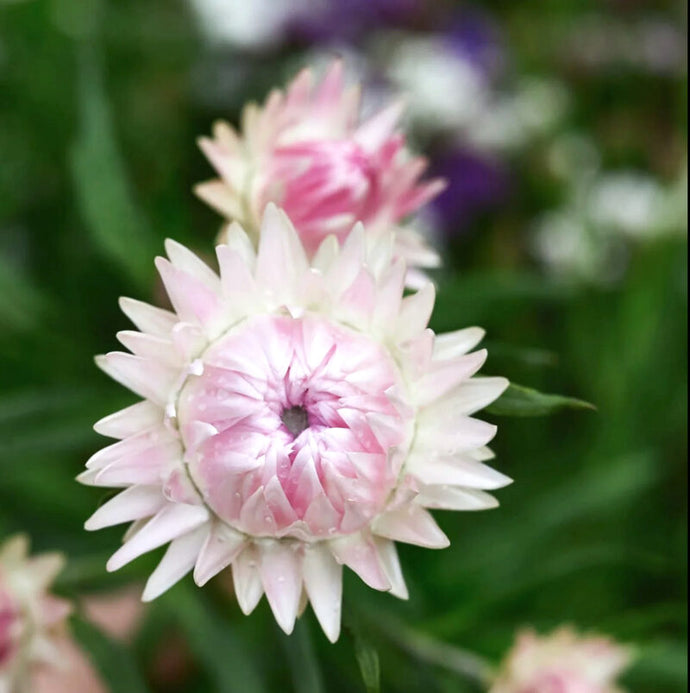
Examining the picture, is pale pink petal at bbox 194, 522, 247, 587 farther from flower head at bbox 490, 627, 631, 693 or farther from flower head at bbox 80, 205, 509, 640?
flower head at bbox 490, 627, 631, 693

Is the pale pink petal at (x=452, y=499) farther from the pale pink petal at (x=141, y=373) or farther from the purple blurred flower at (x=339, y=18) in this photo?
the purple blurred flower at (x=339, y=18)

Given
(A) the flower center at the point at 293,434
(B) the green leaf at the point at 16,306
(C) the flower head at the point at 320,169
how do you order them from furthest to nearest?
(B) the green leaf at the point at 16,306 < (C) the flower head at the point at 320,169 < (A) the flower center at the point at 293,434

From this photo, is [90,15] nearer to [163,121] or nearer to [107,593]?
[163,121]

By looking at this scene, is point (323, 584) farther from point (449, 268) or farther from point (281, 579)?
point (449, 268)

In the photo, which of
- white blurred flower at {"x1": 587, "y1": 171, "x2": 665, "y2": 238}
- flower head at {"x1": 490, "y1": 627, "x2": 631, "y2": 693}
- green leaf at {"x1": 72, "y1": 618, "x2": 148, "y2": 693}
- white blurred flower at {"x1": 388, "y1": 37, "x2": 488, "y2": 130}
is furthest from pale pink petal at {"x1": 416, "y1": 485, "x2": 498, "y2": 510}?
white blurred flower at {"x1": 388, "y1": 37, "x2": 488, "y2": 130}

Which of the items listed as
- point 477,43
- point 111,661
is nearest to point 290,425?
point 111,661

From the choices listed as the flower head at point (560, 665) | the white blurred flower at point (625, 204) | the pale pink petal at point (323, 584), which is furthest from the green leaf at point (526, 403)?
the white blurred flower at point (625, 204)
